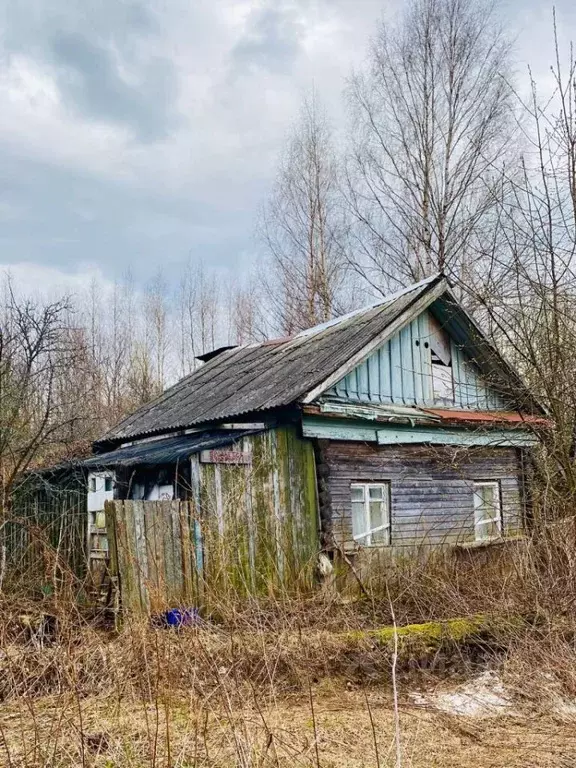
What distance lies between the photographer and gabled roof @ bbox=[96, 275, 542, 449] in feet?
33.6

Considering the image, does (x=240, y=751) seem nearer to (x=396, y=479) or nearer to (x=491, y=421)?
(x=396, y=479)

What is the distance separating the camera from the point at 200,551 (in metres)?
8.79

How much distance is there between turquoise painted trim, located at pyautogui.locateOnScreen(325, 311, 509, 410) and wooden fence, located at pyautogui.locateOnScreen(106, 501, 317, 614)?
2.36 m

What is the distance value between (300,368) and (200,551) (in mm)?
3638

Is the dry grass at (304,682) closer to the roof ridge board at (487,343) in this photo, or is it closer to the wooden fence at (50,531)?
the wooden fence at (50,531)

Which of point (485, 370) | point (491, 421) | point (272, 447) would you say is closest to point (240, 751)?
point (272, 447)

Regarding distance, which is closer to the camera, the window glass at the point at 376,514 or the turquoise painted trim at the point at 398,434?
the turquoise painted trim at the point at 398,434

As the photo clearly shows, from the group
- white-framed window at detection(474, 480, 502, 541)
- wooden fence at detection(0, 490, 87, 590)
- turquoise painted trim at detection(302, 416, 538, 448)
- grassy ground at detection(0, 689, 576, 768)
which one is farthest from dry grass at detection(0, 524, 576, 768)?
white-framed window at detection(474, 480, 502, 541)

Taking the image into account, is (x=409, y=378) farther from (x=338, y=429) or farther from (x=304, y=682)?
(x=304, y=682)

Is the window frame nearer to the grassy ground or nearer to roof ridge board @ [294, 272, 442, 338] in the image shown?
roof ridge board @ [294, 272, 442, 338]

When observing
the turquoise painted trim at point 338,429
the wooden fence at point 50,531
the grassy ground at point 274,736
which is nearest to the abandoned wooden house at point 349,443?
the turquoise painted trim at point 338,429

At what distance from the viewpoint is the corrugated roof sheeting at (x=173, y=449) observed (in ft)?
30.2

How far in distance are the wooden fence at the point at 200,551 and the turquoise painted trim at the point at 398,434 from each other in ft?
4.59

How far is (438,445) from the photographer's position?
12.2 meters
